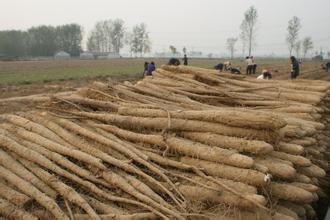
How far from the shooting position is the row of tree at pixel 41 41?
267 ft

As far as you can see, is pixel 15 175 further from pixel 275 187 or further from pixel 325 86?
pixel 325 86

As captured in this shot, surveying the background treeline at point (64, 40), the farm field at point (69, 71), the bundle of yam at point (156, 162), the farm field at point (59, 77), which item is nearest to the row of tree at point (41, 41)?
the background treeline at point (64, 40)

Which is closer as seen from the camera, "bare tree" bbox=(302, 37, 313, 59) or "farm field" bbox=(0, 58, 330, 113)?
"farm field" bbox=(0, 58, 330, 113)

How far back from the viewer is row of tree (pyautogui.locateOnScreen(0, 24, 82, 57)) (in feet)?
267

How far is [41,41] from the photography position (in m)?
90.9

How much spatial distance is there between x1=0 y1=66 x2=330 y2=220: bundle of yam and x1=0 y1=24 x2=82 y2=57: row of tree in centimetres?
7907

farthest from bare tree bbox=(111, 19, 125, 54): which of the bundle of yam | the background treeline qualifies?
the bundle of yam

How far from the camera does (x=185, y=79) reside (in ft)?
22.6

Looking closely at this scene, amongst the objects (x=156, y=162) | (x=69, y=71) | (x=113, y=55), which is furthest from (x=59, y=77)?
(x=113, y=55)

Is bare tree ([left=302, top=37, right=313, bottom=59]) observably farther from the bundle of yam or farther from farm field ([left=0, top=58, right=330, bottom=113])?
the bundle of yam

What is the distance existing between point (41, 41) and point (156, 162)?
305 ft

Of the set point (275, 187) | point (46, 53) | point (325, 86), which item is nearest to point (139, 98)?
point (275, 187)

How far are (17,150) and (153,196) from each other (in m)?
1.91

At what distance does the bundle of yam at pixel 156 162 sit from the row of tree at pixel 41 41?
7907cm
